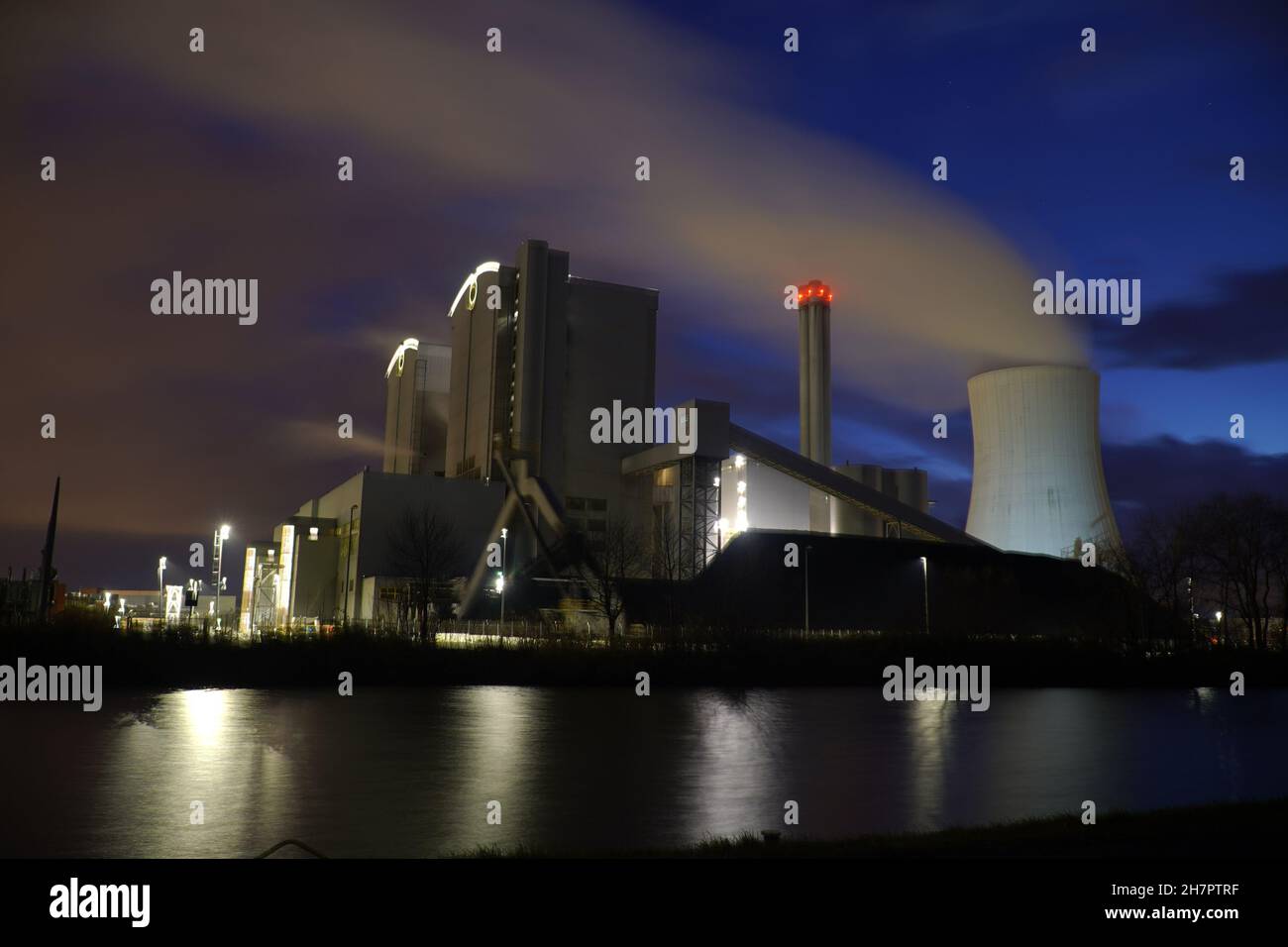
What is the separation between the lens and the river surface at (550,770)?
7.83 meters

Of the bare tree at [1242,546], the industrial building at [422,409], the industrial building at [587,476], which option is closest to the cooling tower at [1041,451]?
the industrial building at [587,476]

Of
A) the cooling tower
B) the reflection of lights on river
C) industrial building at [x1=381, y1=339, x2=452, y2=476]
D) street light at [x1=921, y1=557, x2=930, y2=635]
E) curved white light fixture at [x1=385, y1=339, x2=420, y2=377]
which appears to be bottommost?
the reflection of lights on river

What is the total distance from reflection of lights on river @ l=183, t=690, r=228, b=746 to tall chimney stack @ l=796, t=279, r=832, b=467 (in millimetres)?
53455

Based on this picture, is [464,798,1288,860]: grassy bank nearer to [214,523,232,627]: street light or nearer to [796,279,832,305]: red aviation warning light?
[214,523,232,627]: street light

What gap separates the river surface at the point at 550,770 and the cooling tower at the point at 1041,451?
25.7m

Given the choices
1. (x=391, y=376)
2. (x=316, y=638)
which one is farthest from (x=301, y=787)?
(x=391, y=376)

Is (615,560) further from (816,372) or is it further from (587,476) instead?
(816,372)

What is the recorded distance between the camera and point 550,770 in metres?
10.9

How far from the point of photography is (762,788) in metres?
10.1

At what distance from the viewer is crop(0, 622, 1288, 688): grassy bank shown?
21453 mm

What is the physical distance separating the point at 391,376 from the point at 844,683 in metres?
66.1

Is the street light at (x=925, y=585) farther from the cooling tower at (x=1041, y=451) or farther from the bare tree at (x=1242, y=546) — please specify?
the bare tree at (x=1242, y=546)

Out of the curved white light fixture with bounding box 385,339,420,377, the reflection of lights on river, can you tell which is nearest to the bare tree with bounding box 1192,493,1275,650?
the reflection of lights on river
